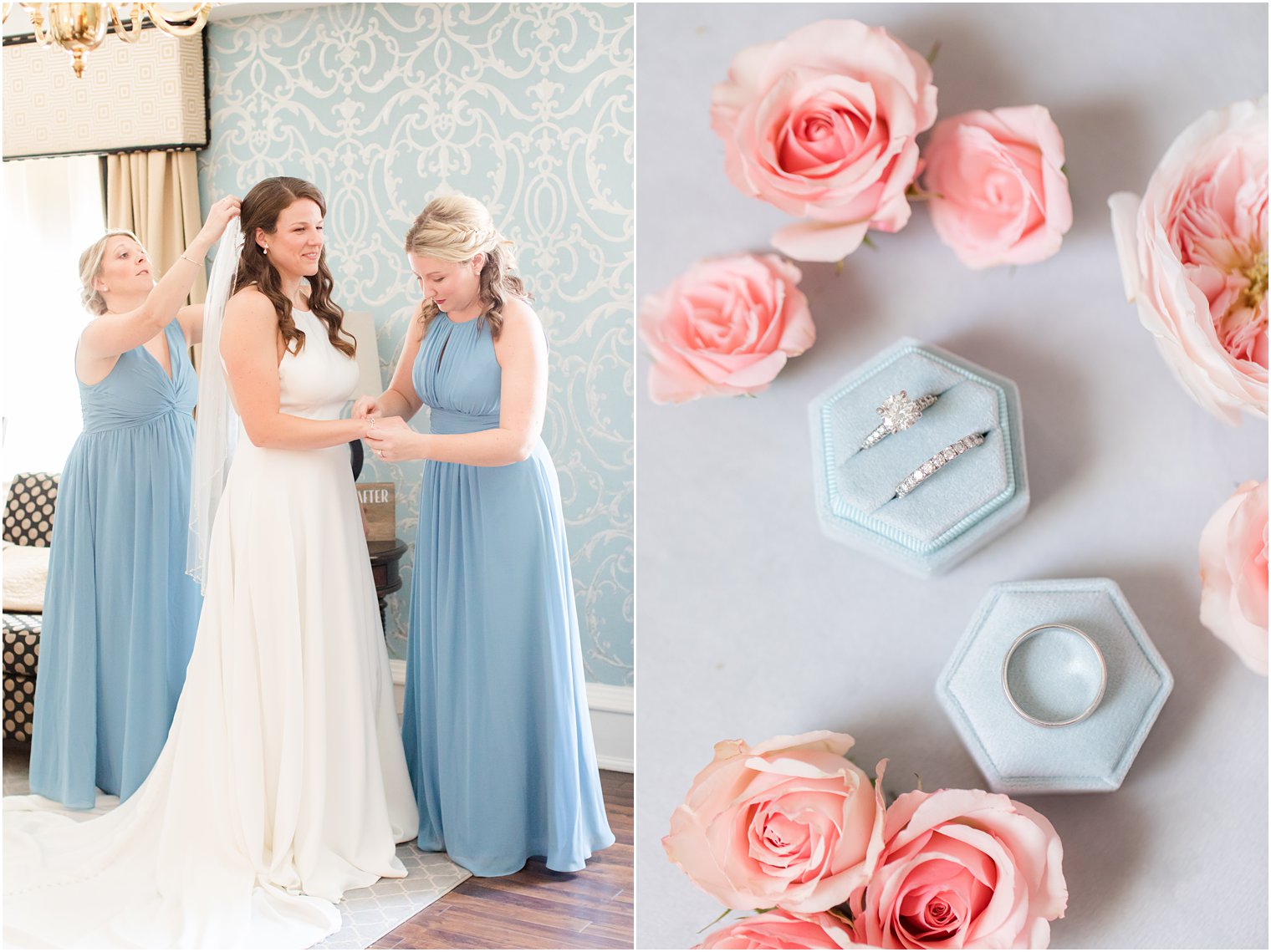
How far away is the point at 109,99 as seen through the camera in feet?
12.8

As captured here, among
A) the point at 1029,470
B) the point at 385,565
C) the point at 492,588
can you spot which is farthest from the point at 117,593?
the point at 1029,470

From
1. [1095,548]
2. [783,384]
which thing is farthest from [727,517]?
[1095,548]

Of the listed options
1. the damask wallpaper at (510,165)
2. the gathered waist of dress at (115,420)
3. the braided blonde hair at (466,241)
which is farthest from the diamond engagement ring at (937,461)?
the gathered waist of dress at (115,420)

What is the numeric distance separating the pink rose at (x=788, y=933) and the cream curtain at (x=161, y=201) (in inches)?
143

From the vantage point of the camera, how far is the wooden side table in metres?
3.26

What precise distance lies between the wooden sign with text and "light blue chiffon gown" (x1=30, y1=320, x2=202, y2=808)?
2.04 ft

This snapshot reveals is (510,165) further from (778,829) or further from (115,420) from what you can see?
(778,829)

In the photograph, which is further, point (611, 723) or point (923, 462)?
point (611, 723)

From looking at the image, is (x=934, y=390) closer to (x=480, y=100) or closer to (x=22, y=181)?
(x=480, y=100)

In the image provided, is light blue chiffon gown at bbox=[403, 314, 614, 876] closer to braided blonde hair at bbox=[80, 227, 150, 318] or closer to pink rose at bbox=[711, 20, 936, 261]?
Result: braided blonde hair at bbox=[80, 227, 150, 318]

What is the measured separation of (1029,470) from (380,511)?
2992 millimetres

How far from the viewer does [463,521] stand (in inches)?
101

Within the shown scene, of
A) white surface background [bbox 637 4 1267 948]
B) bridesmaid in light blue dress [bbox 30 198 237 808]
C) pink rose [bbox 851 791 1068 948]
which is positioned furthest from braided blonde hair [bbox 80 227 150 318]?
pink rose [bbox 851 791 1068 948]

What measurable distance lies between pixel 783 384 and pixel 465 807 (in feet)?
6.94
